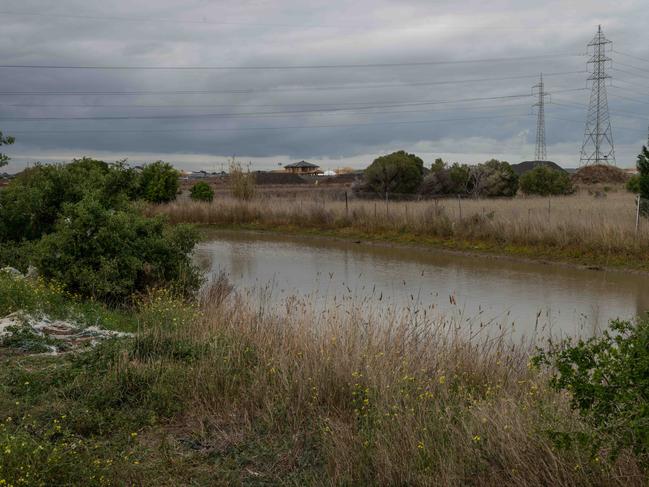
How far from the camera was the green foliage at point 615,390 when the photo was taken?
3508 mm

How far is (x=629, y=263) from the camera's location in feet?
58.1

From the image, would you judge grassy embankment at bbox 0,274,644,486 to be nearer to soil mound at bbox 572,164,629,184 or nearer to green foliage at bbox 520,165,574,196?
green foliage at bbox 520,165,574,196

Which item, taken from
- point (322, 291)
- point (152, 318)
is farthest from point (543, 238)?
point (152, 318)

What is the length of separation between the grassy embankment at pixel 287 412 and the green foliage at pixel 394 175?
1224 inches

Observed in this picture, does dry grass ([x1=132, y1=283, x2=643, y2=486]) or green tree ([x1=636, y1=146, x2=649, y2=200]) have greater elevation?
green tree ([x1=636, y1=146, x2=649, y2=200])

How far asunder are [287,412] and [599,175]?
5216cm

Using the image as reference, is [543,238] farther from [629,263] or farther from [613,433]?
[613,433]

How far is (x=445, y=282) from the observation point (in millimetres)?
16141

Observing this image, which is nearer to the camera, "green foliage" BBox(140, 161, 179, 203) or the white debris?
the white debris

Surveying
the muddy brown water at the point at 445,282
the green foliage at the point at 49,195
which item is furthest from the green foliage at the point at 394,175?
the green foliage at the point at 49,195

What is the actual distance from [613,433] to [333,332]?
11.4 feet

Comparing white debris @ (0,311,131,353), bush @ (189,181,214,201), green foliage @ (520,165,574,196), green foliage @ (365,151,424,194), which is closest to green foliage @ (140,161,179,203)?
bush @ (189,181,214,201)

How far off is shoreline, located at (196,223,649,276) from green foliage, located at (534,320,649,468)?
9.45m

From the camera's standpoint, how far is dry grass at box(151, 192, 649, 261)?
62.1 ft
